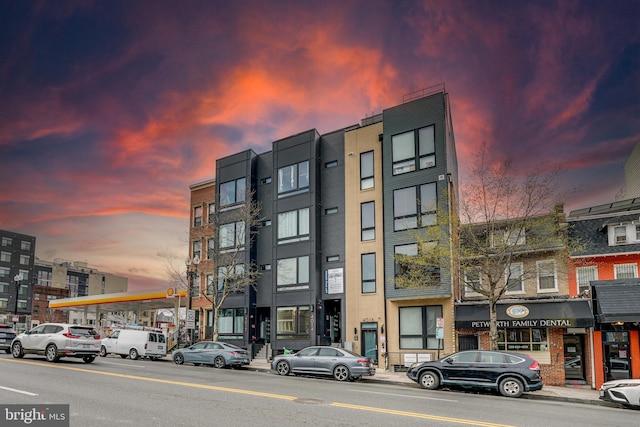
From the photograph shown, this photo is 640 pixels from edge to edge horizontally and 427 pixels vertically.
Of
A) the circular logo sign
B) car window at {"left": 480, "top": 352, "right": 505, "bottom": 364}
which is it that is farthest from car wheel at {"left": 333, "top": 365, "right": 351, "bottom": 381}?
the circular logo sign

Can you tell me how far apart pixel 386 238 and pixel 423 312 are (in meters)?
4.73

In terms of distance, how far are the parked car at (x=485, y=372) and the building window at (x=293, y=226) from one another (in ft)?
51.3

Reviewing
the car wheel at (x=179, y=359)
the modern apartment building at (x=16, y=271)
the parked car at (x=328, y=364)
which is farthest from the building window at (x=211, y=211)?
the modern apartment building at (x=16, y=271)

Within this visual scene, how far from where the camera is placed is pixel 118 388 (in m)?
14.2

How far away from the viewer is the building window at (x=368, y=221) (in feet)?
105

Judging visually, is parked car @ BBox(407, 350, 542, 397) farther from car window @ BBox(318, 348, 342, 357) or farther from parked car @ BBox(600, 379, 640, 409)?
car window @ BBox(318, 348, 342, 357)

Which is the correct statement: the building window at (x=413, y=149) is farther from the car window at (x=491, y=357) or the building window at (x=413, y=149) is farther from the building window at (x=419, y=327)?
the car window at (x=491, y=357)

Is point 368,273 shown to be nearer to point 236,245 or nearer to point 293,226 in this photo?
point 293,226

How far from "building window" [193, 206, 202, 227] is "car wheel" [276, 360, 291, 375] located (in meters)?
20.8

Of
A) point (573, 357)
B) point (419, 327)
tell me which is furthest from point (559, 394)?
point (419, 327)

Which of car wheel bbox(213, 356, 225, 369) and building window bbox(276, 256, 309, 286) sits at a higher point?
building window bbox(276, 256, 309, 286)

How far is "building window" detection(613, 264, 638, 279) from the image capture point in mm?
25203

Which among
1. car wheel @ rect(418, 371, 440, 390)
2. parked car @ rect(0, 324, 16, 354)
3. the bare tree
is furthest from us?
the bare tree

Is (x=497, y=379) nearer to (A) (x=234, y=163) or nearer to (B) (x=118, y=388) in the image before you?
(B) (x=118, y=388)
